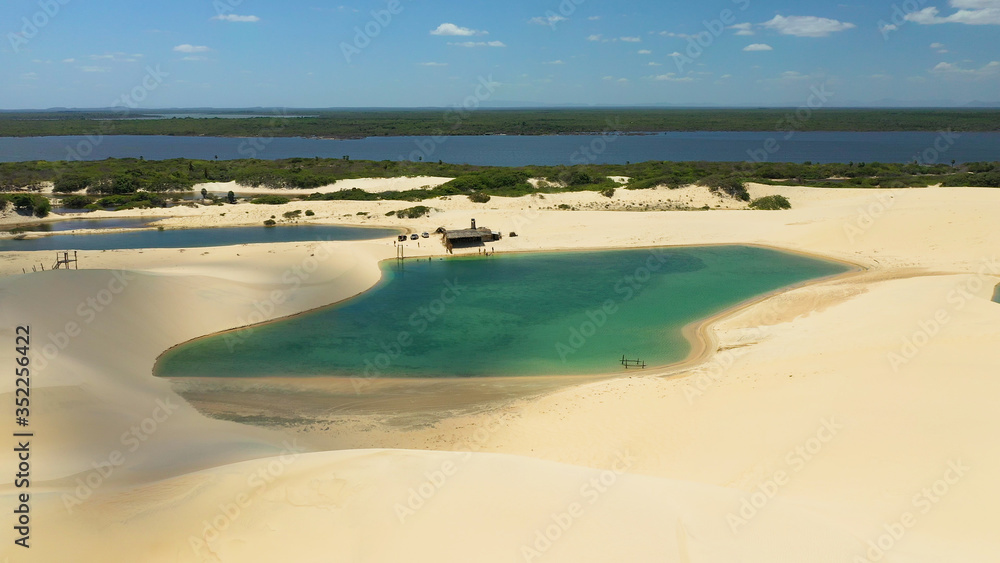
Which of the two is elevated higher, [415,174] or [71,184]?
[415,174]

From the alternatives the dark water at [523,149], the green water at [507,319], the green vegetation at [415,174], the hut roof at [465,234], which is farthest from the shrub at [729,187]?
the dark water at [523,149]

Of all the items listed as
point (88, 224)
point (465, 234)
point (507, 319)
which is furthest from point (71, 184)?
point (507, 319)

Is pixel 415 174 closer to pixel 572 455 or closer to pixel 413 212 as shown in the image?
pixel 413 212

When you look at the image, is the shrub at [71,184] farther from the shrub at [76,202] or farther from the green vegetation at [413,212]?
the green vegetation at [413,212]

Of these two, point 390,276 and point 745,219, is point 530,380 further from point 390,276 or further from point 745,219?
point 745,219

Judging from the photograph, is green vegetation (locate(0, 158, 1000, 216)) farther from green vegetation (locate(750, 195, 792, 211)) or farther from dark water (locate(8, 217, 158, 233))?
dark water (locate(8, 217, 158, 233))

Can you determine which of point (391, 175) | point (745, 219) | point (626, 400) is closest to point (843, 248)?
point (745, 219)
